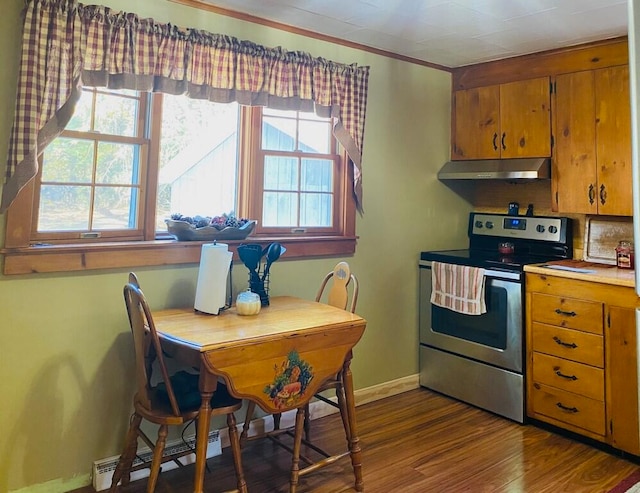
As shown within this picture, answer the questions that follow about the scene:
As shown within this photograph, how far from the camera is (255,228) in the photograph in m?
2.85

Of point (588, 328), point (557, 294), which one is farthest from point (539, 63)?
point (588, 328)

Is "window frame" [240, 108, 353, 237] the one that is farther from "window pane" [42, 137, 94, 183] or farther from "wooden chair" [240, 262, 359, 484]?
"window pane" [42, 137, 94, 183]

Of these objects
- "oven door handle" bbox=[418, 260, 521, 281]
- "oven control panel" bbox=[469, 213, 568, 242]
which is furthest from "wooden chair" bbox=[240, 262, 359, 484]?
"oven control panel" bbox=[469, 213, 568, 242]

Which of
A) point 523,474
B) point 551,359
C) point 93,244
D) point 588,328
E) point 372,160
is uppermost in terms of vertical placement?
point 372,160

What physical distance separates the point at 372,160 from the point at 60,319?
6.86 feet

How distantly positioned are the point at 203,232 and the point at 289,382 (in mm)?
946

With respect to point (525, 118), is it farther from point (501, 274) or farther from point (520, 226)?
point (501, 274)

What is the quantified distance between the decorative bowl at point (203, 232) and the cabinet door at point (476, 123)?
6.21ft

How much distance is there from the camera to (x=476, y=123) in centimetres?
363

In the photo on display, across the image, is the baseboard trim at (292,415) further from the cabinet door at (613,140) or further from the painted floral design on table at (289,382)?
the cabinet door at (613,140)

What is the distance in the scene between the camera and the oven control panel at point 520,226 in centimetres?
337

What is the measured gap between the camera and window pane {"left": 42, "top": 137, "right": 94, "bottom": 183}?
221cm

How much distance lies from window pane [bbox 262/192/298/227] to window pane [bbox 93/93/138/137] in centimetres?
84

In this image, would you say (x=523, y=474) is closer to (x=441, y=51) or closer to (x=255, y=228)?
(x=255, y=228)
